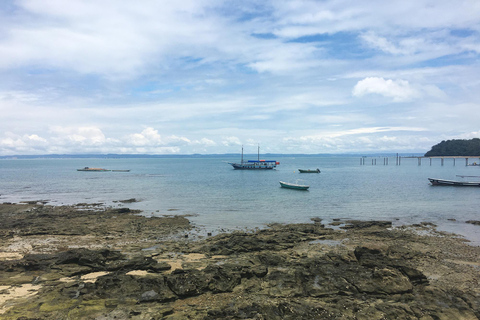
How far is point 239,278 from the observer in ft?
41.9

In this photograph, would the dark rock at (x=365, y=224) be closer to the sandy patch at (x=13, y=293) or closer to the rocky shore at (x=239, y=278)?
the rocky shore at (x=239, y=278)

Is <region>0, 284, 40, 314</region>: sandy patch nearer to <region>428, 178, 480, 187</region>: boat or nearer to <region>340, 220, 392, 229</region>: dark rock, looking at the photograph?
<region>340, 220, 392, 229</region>: dark rock

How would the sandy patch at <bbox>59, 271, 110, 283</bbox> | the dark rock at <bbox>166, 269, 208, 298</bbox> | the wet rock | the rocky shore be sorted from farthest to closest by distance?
1. the sandy patch at <bbox>59, 271, 110, 283</bbox>
2. the dark rock at <bbox>166, 269, 208, 298</bbox>
3. the wet rock
4. the rocky shore

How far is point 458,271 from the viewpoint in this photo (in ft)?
49.1

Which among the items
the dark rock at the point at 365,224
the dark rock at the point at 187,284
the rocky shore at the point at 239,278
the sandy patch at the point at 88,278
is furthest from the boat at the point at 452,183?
the sandy patch at the point at 88,278

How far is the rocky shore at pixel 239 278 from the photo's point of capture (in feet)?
33.2

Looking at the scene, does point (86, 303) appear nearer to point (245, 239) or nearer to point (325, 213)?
point (245, 239)

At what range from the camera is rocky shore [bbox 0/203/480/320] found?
33.2 feet

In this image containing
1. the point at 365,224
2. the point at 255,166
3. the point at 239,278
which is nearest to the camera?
the point at 239,278

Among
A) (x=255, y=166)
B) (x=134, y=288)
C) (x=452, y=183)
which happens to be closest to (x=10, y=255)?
(x=134, y=288)

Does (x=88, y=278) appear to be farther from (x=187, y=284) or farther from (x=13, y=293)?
(x=187, y=284)

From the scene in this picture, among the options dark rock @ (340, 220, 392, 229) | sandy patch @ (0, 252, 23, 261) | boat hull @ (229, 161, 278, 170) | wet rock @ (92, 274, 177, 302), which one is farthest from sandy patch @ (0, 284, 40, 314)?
boat hull @ (229, 161, 278, 170)

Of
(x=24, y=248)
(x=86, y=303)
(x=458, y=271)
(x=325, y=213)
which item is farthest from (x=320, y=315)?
(x=325, y=213)

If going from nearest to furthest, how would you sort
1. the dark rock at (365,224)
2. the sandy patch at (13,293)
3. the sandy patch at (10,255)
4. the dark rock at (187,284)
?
the sandy patch at (13,293) < the dark rock at (187,284) < the sandy patch at (10,255) < the dark rock at (365,224)
